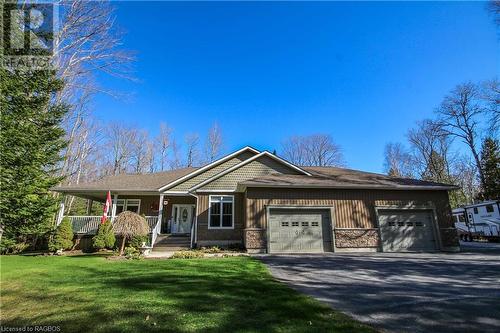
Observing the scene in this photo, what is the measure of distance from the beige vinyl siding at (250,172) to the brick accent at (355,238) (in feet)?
16.7

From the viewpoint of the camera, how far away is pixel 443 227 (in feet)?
47.1

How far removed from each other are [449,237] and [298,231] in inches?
322

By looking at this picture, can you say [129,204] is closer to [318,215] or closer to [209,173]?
[209,173]

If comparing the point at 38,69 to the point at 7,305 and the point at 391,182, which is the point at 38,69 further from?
the point at 391,182

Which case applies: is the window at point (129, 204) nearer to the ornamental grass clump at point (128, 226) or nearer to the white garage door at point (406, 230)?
the ornamental grass clump at point (128, 226)

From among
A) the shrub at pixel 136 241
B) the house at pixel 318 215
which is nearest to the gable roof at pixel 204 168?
the house at pixel 318 215

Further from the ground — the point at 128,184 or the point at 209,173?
the point at 209,173

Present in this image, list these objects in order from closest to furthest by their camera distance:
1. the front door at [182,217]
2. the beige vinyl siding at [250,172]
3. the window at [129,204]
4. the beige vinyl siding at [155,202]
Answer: the beige vinyl siding at [250,172] < the front door at [182,217] < the beige vinyl siding at [155,202] < the window at [129,204]

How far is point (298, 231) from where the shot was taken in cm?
1391

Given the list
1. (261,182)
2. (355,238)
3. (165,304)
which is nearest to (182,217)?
(261,182)

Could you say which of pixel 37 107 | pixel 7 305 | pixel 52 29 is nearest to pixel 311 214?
pixel 7 305

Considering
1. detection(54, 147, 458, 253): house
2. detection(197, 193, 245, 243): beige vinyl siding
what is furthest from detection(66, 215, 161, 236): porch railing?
detection(197, 193, 245, 243): beige vinyl siding

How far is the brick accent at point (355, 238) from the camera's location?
1384 cm

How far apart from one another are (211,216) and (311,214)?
5902mm
